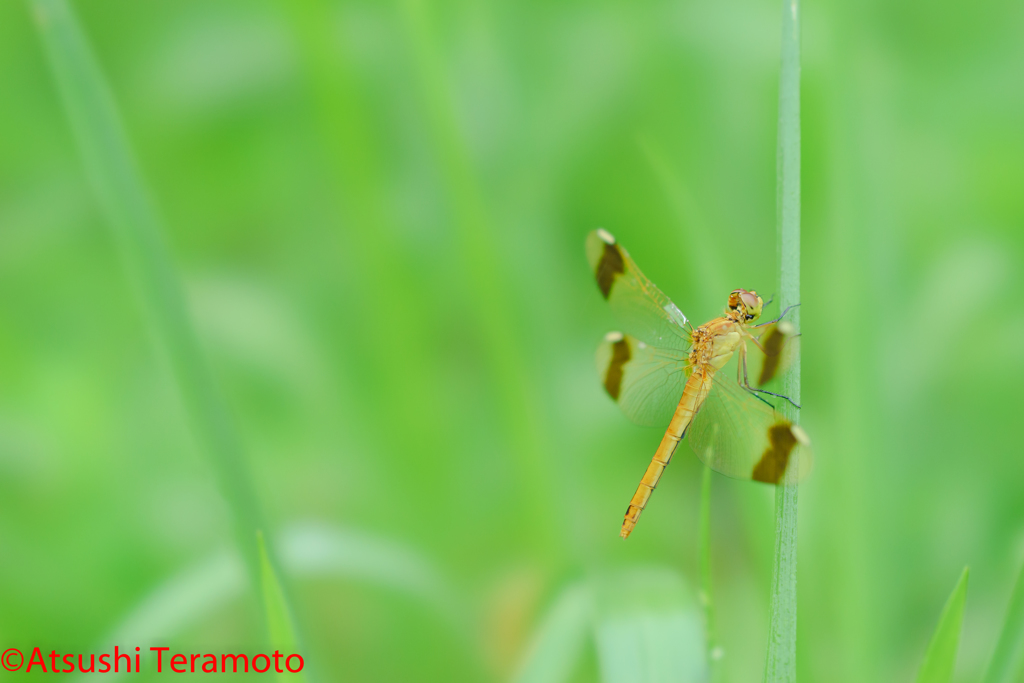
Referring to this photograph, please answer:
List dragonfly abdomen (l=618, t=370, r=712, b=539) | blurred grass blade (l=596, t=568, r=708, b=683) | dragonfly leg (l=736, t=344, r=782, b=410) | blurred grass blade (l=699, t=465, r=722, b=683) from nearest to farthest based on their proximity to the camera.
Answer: blurred grass blade (l=699, t=465, r=722, b=683)
blurred grass blade (l=596, t=568, r=708, b=683)
dragonfly leg (l=736, t=344, r=782, b=410)
dragonfly abdomen (l=618, t=370, r=712, b=539)

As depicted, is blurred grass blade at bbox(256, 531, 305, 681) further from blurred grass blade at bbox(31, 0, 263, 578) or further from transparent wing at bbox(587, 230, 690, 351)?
transparent wing at bbox(587, 230, 690, 351)

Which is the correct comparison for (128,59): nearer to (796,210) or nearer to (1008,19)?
(796,210)

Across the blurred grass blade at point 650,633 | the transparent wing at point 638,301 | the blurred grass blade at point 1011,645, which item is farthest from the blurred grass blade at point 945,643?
the transparent wing at point 638,301

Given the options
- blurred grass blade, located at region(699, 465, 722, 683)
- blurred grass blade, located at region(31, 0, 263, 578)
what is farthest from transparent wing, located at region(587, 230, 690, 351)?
blurred grass blade, located at region(31, 0, 263, 578)

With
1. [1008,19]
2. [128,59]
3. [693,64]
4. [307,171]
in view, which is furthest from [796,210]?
[128,59]

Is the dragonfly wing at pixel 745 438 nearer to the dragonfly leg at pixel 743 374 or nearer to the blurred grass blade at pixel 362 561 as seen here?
the dragonfly leg at pixel 743 374

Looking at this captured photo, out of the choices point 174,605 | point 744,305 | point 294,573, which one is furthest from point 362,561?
point 744,305
